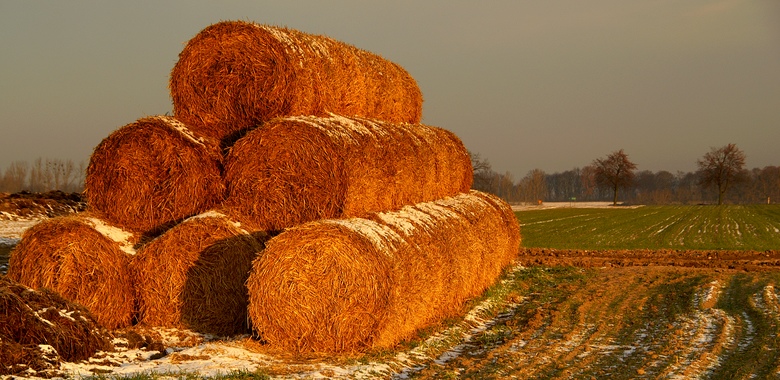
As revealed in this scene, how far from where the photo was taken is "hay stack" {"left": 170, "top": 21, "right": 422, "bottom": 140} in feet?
34.0

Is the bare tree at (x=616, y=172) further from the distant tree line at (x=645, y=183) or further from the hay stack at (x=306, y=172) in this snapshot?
the hay stack at (x=306, y=172)

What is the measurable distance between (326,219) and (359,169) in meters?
1.02

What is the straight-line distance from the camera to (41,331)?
7.57 meters

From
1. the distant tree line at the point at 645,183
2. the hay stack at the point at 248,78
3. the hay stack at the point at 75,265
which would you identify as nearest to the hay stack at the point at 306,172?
the hay stack at the point at 248,78

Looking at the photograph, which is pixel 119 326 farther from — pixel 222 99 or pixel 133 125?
pixel 222 99

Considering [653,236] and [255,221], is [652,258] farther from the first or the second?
[255,221]

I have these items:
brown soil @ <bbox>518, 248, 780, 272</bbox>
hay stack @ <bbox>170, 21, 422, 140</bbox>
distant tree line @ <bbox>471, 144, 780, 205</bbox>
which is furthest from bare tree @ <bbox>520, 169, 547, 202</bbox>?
hay stack @ <bbox>170, 21, 422, 140</bbox>

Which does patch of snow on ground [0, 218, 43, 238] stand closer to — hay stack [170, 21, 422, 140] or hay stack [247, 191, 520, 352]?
hay stack [170, 21, 422, 140]

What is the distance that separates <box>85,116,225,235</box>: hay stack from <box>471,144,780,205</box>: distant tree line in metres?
62.0

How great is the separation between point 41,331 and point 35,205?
2148 cm

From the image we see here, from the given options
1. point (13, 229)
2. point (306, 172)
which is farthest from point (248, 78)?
point (13, 229)

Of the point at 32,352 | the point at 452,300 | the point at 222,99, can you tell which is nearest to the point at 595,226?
the point at 452,300

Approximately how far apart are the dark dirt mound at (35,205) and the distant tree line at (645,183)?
47.9 metres

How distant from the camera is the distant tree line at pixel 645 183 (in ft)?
328
